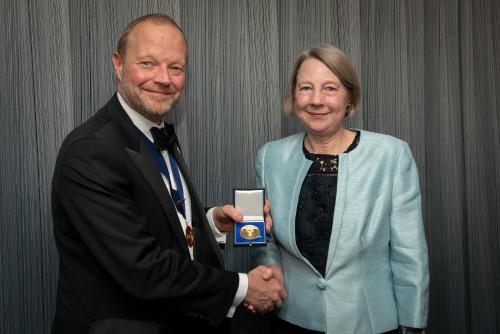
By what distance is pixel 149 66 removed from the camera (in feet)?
5.59

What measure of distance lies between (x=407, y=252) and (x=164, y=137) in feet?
3.21

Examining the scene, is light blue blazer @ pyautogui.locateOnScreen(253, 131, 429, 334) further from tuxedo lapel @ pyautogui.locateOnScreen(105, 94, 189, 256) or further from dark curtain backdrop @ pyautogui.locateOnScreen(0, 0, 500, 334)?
dark curtain backdrop @ pyautogui.locateOnScreen(0, 0, 500, 334)

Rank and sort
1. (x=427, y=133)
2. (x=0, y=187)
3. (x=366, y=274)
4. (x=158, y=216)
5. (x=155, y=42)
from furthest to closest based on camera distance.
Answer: (x=427, y=133) → (x=0, y=187) → (x=366, y=274) → (x=155, y=42) → (x=158, y=216)

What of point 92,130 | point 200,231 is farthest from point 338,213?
point 92,130

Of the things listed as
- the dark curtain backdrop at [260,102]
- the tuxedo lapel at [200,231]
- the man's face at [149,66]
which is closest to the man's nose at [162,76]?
the man's face at [149,66]

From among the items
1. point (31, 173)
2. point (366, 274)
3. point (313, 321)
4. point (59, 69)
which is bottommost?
point (313, 321)

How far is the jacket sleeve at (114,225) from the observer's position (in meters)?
1.45

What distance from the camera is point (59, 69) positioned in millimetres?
2146

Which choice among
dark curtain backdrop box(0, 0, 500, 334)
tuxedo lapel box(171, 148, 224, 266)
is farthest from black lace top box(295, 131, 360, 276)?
dark curtain backdrop box(0, 0, 500, 334)

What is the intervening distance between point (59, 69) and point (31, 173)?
1.54ft

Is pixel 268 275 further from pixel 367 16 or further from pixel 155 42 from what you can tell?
pixel 367 16

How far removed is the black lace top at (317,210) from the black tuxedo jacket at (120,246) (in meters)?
0.36

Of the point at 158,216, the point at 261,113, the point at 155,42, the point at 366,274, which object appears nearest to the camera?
the point at 158,216

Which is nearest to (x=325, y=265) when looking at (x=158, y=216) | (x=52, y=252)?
(x=158, y=216)
